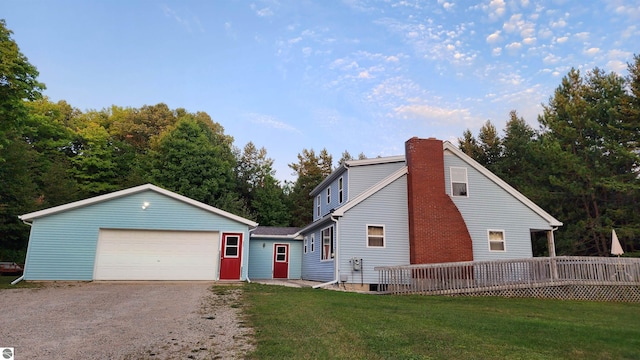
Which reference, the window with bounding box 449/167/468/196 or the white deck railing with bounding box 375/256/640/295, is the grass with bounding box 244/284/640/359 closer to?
the white deck railing with bounding box 375/256/640/295

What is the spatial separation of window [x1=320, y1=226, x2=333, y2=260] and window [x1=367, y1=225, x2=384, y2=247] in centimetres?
175

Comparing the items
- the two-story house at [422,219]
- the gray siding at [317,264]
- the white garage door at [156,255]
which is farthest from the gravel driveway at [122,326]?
the two-story house at [422,219]

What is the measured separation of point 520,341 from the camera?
5.76m

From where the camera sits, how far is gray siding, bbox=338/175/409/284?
1552 cm

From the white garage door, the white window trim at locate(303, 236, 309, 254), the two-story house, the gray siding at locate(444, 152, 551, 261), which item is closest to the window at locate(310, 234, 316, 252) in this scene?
the two-story house

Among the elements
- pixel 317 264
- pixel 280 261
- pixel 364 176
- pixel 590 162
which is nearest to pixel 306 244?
pixel 280 261

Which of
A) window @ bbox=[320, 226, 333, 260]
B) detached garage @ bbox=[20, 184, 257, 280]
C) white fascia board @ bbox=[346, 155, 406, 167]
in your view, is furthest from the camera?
white fascia board @ bbox=[346, 155, 406, 167]

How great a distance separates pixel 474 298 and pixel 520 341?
23.3ft

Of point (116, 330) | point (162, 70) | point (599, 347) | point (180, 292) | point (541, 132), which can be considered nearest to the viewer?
point (599, 347)

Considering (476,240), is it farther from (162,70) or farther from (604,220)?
(162,70)

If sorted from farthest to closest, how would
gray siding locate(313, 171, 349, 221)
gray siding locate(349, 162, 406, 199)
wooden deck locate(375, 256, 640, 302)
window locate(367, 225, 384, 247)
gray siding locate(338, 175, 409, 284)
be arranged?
gray siding locate(313, 171, 349, 221)
gray siding locate(349, 162, 406, 199)
window locate(367, 225, 384, 247)
gray siding locate(338, 175, 409, 284)
wooden deck locate(375, 256, 640, 302)

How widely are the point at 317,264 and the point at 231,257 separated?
4.53 metres

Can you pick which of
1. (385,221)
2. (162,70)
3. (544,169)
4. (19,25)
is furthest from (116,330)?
(544,169)

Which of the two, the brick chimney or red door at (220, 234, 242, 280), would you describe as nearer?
the brick chimney
